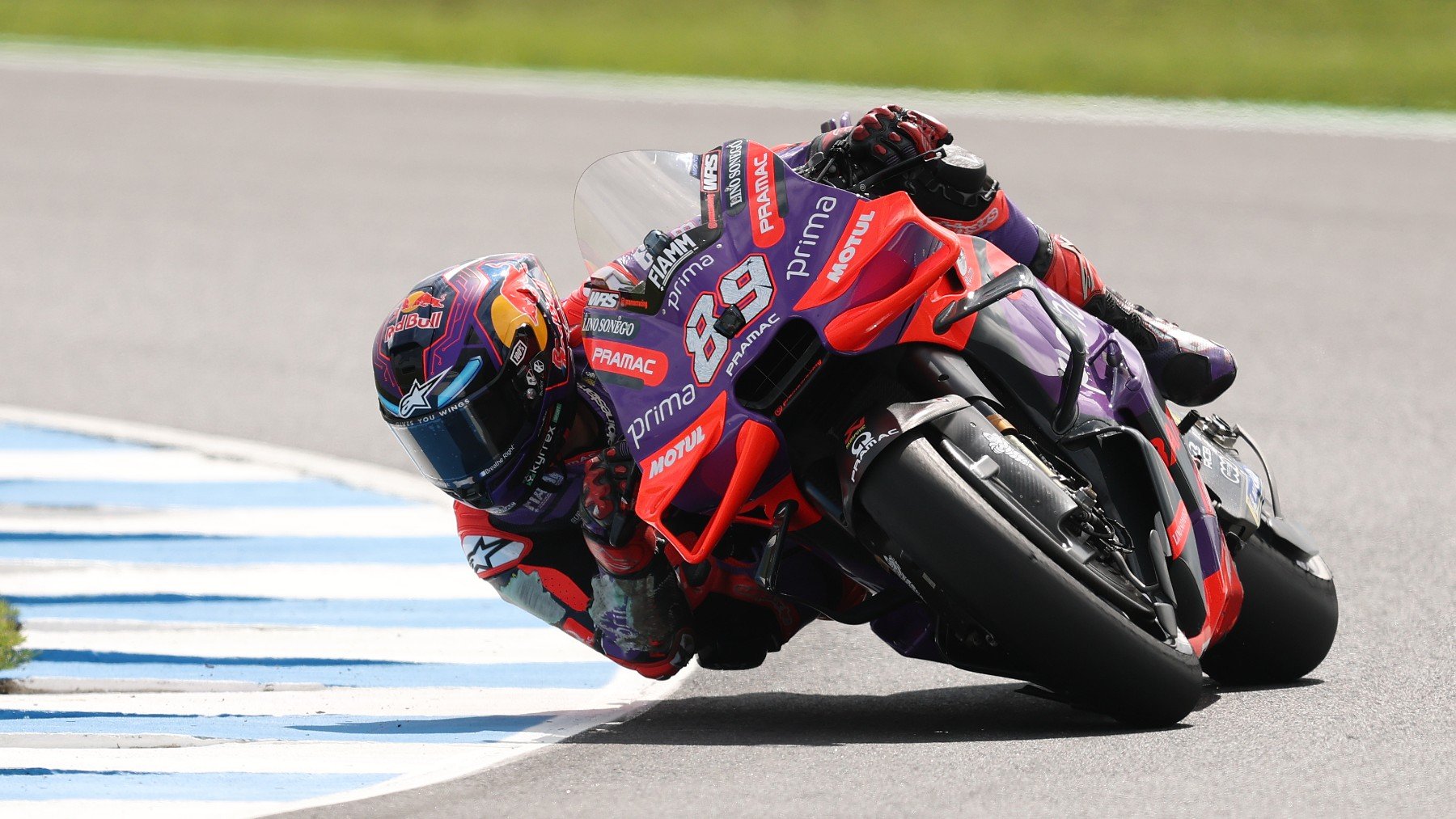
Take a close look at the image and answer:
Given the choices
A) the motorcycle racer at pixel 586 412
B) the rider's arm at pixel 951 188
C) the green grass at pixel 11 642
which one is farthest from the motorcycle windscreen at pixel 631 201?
the green grass at pixel 11 642

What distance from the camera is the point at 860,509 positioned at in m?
4.00

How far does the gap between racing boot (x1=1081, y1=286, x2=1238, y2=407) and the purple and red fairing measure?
A: 0.45 metres

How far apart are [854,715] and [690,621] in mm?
462

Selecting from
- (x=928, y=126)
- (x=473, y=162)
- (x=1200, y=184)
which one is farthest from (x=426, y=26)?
(x=928, y=126)

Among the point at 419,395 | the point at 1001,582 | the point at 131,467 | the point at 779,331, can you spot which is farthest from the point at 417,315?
the point at 131,467

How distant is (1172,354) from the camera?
4898 mm

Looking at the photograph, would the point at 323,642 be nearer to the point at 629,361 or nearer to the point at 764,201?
the point at 629,361

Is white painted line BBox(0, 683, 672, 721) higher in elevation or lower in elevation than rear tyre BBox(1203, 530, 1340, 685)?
lower

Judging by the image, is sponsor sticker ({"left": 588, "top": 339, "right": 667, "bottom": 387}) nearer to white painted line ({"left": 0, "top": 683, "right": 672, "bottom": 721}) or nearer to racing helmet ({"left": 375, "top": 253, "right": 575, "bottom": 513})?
racing helmet ({"left": 375, "top": 253, "right": 575, "bottom": 513})

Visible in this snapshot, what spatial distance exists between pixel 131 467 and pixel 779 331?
4.46 meters

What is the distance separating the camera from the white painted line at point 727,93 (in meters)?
14.1

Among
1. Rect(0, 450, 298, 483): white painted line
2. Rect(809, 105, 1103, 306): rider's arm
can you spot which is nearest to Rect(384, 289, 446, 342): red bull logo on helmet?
Rect(809, 105, 1103, 306): rider's arm

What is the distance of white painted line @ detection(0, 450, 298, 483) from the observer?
25.2 feet

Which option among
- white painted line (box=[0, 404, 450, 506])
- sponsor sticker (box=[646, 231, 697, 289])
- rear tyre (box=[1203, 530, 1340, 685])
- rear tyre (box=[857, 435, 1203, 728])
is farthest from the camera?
white painted line (box=[0, 404, 450, 506])
